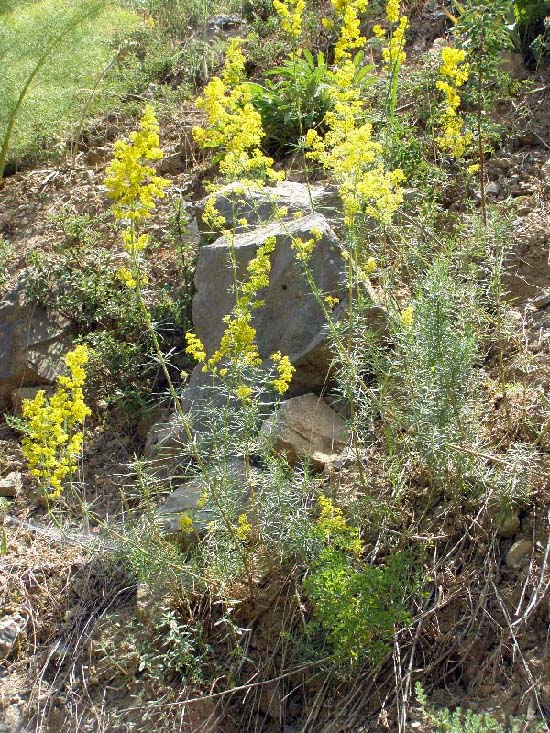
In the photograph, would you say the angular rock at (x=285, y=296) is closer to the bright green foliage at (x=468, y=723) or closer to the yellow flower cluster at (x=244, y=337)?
the yellow flower cluster at (x=244, y=337)

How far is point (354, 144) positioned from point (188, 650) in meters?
1.90

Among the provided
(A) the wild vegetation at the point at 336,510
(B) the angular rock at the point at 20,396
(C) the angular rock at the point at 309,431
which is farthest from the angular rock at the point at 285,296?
(B) the angular rock at the point at 20,396

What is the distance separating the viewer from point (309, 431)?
3.56 m

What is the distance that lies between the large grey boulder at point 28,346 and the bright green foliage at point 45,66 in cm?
166

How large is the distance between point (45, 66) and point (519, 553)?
485cm

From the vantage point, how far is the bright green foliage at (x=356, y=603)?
2.73m

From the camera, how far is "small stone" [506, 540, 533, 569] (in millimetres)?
2939

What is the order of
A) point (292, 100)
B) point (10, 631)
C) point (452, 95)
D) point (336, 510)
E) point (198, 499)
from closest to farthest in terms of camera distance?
1. point (336, 510)
2. point (198, 499)
3. point (10, 631)
4. point (452, 95)
5. point (292, 100)

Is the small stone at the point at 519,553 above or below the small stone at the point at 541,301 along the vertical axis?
below

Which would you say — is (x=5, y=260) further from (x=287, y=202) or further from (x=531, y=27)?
(x=531, y=27)

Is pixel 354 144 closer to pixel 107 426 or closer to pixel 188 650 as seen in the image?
pixel 188 650

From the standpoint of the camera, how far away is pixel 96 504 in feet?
13.4

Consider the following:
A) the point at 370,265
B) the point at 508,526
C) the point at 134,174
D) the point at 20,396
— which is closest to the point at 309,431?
the point at 370,265

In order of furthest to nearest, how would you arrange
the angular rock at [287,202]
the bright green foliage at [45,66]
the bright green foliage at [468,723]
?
the bright green foliage at [45,66] → the angular rock at [287,202] → the bright green foliage at [468,723]
